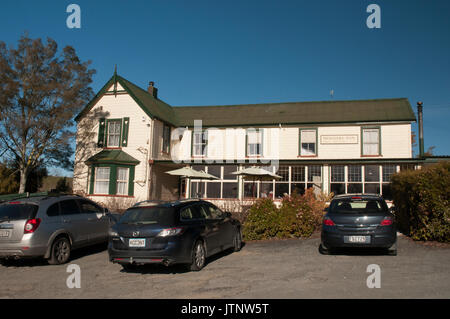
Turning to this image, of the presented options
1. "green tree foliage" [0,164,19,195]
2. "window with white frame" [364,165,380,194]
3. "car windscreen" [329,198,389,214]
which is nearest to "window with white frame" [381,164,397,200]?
"window with white frame" [364,165,380,194]

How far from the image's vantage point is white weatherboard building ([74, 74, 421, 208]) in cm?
2167

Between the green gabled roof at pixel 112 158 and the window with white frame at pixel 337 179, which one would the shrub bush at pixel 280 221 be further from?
the green gabled roof at pixel 112 158

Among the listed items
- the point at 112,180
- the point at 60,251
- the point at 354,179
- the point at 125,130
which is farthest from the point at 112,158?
the point at 354,179

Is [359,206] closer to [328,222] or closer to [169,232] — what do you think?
[328,222]

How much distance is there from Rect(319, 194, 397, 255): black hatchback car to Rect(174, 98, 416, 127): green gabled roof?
13930 millimetres

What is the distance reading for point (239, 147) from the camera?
24094 millimetres

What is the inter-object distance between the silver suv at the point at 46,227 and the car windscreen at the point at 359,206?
640 cm

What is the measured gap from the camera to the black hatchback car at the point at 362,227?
8.91 m

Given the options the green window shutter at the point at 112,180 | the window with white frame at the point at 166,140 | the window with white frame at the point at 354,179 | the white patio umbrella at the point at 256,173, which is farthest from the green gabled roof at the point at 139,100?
the window with white frame at the point at 354,179

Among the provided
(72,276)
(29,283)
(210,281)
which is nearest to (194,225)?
(210,281)

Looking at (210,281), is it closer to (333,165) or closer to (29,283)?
(29,283)

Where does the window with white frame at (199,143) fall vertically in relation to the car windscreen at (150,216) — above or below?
above

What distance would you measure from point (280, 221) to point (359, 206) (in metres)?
3.29

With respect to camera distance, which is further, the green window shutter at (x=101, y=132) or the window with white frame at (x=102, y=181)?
the green window shutter at (x=101, y=132)
